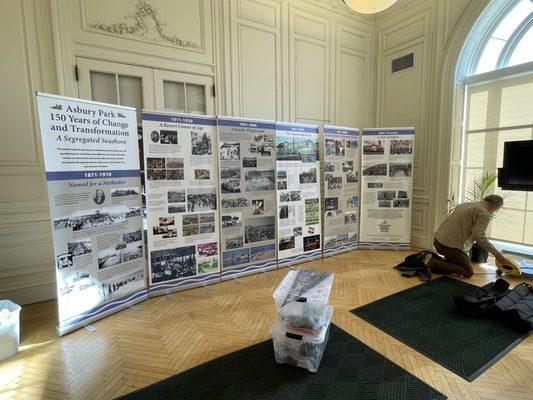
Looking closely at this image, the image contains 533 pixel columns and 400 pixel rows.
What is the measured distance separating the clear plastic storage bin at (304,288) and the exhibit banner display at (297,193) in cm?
152

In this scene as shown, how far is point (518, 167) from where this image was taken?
12.3 feet

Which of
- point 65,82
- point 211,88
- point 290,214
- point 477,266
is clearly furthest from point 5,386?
point 477,266

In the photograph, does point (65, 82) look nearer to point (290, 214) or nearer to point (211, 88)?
point (211, 88)

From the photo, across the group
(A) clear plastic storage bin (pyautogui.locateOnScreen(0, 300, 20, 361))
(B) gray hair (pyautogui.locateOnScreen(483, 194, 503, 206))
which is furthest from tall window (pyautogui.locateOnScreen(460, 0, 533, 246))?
(A) clear plastic storage bin (pyautogui.locateOnScreen(0, 300, 20, 361))

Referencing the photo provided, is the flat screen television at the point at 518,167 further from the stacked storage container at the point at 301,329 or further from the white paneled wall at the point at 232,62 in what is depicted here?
the stacked storage container at the point at 301,329

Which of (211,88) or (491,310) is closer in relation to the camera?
(491,310)

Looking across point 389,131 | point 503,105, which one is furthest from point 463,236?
point 503,105

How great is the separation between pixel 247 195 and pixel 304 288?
169 centimetres

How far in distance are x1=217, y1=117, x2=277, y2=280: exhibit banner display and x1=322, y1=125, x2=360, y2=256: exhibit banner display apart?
104cm

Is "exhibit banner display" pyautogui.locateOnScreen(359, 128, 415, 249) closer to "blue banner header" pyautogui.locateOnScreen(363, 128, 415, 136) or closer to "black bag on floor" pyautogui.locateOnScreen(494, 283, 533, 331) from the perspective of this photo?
"blue banner header" pyautogui.locateOnScreen(363, 128, 415, 136)

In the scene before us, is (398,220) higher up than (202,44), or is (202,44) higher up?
(202,44)

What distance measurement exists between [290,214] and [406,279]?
5.82ft

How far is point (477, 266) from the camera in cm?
427

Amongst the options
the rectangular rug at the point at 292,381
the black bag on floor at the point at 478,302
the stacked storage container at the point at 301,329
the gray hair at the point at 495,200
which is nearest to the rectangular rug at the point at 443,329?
the black bag on floor at the point at 478,302
